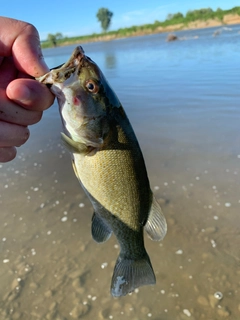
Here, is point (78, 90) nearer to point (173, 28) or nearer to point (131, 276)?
point (131, 276)

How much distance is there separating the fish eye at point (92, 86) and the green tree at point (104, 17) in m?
90.6

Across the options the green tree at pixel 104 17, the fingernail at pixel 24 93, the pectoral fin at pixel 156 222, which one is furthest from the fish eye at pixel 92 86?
the green tree at pixel 104 17

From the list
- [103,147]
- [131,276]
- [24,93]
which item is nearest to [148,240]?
[131,276]

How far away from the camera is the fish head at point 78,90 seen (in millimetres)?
1794

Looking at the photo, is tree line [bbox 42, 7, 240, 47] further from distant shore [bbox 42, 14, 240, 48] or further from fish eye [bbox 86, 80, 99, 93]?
fish eye [bbox 86, 80, 99, 93]

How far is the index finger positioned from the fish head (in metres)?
0.08

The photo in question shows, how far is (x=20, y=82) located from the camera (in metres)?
1.65

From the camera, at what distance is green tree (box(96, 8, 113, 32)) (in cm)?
8631

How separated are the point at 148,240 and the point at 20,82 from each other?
2.73 meters

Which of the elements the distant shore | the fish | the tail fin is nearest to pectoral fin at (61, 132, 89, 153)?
the fish

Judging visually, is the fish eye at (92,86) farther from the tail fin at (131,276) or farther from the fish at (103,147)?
the tail fin at (131,276)

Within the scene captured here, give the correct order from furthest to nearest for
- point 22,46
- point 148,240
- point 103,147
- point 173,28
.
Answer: point 173,28 → point 148,240 → point 103,147 → point 22,46

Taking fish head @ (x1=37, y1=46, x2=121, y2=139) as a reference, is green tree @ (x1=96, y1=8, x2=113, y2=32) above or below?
below

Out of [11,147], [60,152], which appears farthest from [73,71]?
[60,152]
